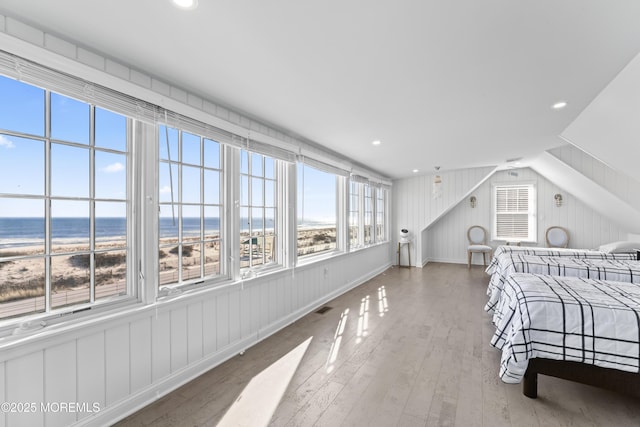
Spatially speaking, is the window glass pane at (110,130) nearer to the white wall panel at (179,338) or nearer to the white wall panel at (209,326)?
the white wall panel at (179,338)

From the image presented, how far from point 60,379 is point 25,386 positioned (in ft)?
0.46

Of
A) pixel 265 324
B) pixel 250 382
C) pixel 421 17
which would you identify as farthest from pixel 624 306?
pixel 265 324

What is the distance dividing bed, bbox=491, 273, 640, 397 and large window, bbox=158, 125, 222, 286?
2.52m

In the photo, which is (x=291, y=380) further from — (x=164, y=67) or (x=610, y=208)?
(x=610, y=208)

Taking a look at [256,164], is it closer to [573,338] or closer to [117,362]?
[117,362]

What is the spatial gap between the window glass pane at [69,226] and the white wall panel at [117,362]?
58 cm

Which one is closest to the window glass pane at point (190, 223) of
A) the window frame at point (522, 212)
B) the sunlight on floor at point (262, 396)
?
the sunlight on floor at point (262, 396)

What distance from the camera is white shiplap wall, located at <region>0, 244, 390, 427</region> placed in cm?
149

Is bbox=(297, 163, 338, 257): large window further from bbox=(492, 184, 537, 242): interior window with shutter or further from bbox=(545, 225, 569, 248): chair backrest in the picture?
Answer: bbox=(545, 225, 569, 248): chair backrest

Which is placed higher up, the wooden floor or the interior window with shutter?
the interior window with shutter

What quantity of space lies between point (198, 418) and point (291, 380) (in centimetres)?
70

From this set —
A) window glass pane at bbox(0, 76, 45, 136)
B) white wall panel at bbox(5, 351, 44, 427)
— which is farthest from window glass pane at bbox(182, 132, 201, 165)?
white wall panel at bbox(5, 351, 44, 427)

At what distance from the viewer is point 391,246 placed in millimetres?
7156

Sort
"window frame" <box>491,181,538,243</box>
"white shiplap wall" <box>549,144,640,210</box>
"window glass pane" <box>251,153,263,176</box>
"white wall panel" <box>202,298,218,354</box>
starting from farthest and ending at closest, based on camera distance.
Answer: "window frame" <box>491,181,538,243</box> < "white shiplap wall" <box>549,144,640,210</box> < "window glass pane" <box>251,153,263,176</box> < "white wall panel" <box>202,298,218,354</box>
